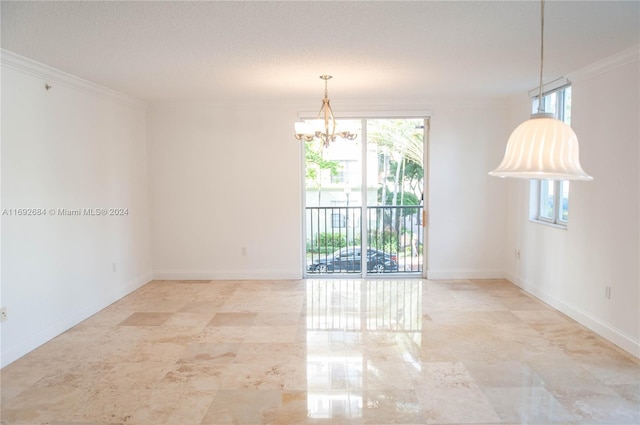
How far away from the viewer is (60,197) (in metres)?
3.88

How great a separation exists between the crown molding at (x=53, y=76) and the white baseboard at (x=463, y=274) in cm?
438

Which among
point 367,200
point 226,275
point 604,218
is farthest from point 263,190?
point 604,218

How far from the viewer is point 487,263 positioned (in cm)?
576

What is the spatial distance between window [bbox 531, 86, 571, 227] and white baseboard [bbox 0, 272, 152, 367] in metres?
4.83

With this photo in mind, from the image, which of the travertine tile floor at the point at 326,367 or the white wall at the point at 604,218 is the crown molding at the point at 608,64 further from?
the travertine tile floor at the point at 326,367

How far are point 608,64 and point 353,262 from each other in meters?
3.73

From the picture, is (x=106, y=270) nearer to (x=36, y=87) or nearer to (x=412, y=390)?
(x=36, y=87)

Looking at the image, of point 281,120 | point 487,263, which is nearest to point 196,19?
point 281,120

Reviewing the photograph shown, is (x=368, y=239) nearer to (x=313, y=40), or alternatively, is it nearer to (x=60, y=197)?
(x=313, y=40)

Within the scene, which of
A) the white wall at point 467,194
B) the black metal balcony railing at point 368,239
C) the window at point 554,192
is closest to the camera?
the window at point 554,192

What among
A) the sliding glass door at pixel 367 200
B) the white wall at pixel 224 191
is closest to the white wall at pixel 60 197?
the white wall at pixel 224 191

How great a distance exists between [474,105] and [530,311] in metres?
2.65

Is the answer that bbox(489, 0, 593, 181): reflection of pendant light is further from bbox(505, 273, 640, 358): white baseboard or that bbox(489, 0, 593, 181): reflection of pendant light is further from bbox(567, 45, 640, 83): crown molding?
bbox(505, 273, 640, 358): white baseboard

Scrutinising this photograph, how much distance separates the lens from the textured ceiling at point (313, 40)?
246cm
